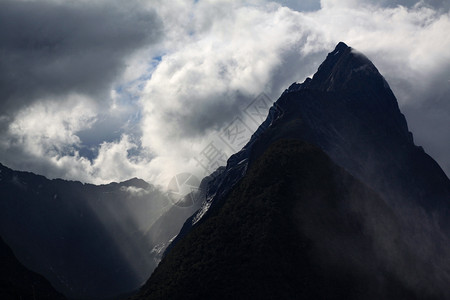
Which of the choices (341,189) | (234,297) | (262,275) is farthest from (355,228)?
(234,297)

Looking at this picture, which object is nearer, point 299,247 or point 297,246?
point 299,247

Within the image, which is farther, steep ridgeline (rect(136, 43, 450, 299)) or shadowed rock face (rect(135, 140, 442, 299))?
steep ridgeline (rect(136, 43, 450, 299))

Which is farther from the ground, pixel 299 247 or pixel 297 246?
pixel 297 246

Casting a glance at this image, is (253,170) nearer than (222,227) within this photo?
No

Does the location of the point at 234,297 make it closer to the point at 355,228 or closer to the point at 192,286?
the point at 192,286

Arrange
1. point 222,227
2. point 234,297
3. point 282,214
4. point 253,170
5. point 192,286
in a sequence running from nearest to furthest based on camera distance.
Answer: point 234,297 < point 192,286 < point 282,214 < point 222,227 < point 253,170

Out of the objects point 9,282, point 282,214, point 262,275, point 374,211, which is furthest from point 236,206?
point 9,282

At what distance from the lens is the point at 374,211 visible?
165m

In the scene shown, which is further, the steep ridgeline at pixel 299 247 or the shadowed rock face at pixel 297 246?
the steep ridgeline at pixel 299 247

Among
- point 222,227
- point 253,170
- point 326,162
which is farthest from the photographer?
point 253,170

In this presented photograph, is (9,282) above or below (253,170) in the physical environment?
above

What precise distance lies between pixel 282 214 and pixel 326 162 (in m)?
32.6

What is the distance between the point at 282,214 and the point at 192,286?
121 feet

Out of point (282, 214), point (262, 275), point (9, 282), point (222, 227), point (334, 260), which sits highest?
point (9, 282)
